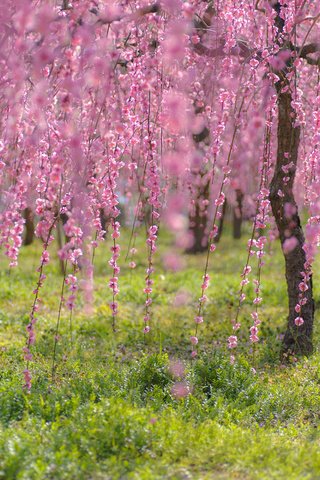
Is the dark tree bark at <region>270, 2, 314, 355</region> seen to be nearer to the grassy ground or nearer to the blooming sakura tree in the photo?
the blooming sakura tree

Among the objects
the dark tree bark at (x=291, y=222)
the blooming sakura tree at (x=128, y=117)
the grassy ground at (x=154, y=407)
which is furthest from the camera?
the dark tree bark at (x=291, y=222)

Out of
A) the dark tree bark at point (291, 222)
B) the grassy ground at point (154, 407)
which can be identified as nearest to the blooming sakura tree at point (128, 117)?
the dark tree bark at point (291, 222)

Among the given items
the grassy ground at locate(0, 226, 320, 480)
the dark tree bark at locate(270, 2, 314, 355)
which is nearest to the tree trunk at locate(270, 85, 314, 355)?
the dark tree bark at locate(270, 2, 314, 355)

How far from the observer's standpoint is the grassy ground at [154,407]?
4.03 m

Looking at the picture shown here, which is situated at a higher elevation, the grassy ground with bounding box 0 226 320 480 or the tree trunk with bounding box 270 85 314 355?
the tree trunk with bounding box 270 85 314 355

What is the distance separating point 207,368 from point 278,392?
58 centimetres

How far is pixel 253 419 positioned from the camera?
16.5 feet

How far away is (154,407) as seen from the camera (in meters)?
4.94

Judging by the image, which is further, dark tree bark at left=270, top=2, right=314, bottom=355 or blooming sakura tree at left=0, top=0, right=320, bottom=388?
dark tree bark at left=270, top=2, right=314, bottom=355

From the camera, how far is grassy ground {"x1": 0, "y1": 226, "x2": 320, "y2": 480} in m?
4.03

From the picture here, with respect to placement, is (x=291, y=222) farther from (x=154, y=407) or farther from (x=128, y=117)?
(x=154, y=407)

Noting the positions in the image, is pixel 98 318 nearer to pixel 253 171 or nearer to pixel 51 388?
pixel 253 171

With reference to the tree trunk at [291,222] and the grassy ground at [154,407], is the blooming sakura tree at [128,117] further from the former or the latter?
the grassy ground at [154,407]

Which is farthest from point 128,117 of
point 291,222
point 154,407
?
point 291,222
